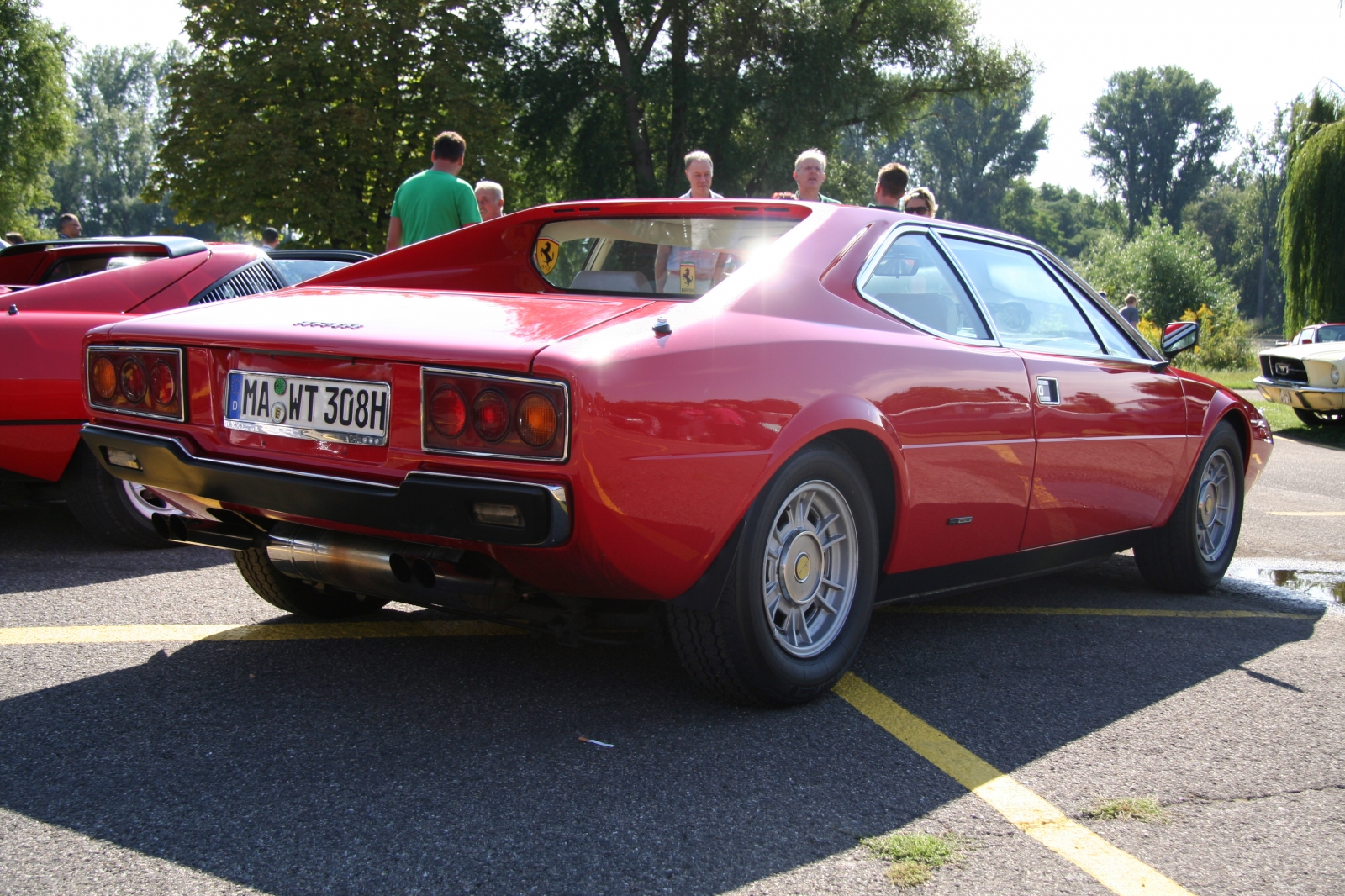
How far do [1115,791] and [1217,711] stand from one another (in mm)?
819

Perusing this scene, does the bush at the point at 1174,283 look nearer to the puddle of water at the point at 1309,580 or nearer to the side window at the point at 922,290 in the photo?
the puddle of water at the point at 1309,580

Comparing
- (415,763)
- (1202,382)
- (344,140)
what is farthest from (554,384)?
(344,140)

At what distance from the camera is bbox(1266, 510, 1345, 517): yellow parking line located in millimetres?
7383

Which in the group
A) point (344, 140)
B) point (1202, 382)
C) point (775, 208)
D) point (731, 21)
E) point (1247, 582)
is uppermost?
point (731, 21)

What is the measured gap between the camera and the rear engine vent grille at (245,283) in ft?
17.4

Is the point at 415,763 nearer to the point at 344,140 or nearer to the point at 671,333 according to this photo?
the point at 671,333

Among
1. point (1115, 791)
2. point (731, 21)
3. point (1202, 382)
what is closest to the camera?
point (1115, 791)

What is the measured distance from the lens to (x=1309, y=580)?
5262 millimetres

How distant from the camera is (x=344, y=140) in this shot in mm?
23844

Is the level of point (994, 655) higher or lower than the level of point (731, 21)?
lower

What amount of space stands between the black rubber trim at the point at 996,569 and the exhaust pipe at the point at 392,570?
1.27 metres

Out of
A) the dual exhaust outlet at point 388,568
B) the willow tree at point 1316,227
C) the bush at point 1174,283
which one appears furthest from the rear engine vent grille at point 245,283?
the bush at point 1174,283

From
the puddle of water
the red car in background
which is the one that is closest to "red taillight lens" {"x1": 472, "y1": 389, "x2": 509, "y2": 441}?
the red car in background

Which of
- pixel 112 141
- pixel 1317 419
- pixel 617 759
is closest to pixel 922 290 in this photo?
pixel 617 759
